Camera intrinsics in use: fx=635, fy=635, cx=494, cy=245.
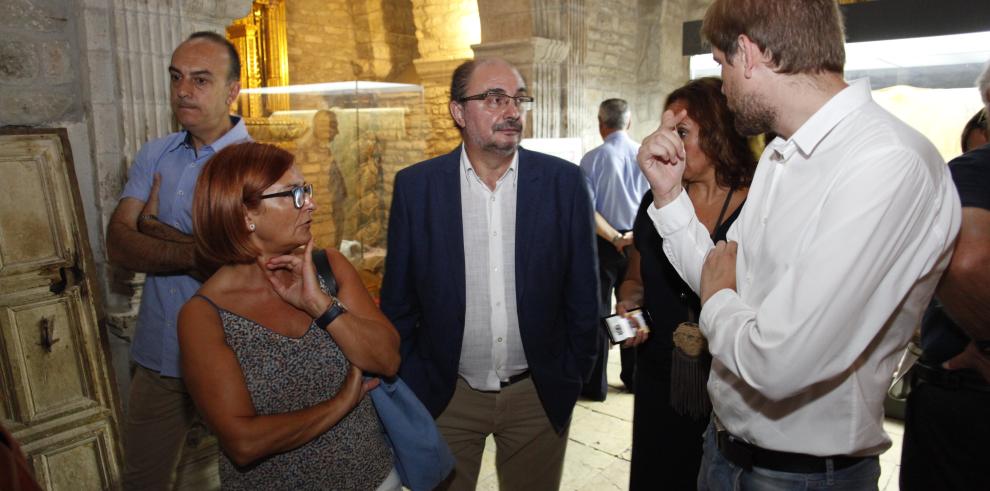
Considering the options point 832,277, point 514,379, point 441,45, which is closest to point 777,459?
point 832,277

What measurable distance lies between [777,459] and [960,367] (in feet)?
2.51

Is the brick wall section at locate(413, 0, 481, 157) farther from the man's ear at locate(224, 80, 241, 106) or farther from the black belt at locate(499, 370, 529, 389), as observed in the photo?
the black belt at locate(499, 370, 529, 389)

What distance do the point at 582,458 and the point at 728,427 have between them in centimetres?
241

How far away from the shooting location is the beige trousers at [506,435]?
2.35m

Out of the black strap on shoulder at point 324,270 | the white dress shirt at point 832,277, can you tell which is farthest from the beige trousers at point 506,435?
the white dress shirt at point 832,277

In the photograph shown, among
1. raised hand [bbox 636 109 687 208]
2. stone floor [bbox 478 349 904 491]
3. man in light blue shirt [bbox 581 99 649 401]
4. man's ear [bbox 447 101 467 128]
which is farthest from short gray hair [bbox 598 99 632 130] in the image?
raised hand [bbox 636 109 687 208]

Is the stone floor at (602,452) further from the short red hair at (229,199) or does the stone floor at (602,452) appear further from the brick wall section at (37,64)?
the brick wall section at (37,64)

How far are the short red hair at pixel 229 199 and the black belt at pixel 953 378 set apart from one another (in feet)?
6.46

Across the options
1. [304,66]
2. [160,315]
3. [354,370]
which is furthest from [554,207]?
[304,66]

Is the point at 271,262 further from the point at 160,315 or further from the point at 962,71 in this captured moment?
the point at 962,71

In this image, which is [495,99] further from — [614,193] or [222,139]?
[614,193]

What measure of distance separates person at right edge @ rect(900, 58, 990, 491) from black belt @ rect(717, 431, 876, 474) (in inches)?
21.1

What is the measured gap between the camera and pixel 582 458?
3803 mm

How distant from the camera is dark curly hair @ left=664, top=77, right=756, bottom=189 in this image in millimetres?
2312
